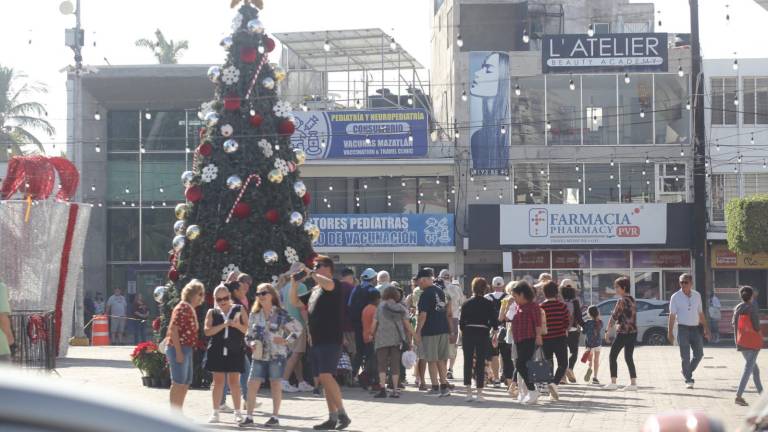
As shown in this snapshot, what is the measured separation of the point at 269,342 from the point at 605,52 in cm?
3167

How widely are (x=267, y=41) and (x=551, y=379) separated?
6986mm

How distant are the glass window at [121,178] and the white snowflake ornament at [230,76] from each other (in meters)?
26.3

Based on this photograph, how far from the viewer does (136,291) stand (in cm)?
4372

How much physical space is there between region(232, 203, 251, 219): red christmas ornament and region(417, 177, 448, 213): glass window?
82.4ft

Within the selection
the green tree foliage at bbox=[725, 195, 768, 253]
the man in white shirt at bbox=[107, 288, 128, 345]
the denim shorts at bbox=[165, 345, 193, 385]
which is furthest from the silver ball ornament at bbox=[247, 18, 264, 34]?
the green tree foliage at bbox=[725, 195, 768, 253]

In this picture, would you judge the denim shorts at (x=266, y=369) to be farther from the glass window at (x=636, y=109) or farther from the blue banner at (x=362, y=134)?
the glass window at (x=636, y=109)

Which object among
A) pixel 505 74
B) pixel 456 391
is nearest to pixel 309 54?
pixel 505 74

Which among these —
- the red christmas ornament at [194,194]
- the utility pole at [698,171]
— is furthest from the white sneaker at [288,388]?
the utility pole at [698,171]

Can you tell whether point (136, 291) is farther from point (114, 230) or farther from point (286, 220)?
point (286, 220)

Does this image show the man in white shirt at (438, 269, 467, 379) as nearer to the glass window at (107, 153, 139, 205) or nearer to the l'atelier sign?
the l'atelier sign

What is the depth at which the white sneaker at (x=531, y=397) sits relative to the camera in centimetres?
1605

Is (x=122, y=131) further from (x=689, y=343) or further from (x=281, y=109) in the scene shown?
(x=689, y=343)

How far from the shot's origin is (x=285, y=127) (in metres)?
19.2

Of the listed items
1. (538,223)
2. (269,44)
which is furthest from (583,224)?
(269,44)
